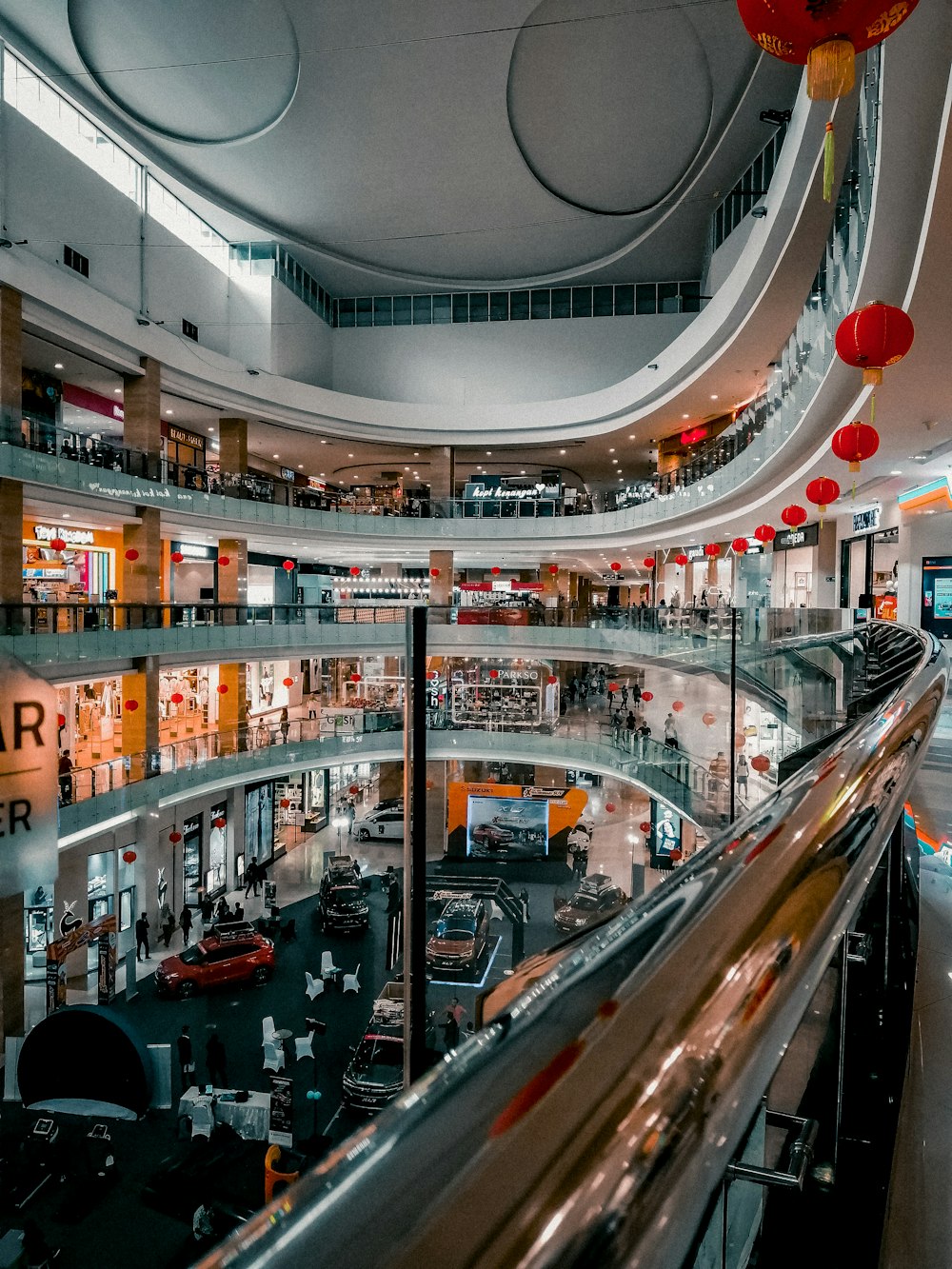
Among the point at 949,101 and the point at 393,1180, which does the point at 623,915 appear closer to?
the point at 393,1180

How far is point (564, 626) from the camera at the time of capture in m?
15.5

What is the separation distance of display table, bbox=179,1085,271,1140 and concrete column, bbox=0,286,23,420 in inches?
381

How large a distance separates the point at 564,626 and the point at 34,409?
11.4 meters

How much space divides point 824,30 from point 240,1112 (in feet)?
31.1

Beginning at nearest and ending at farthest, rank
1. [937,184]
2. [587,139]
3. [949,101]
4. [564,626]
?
[949,101], [937,184], [564,626], [587,139]

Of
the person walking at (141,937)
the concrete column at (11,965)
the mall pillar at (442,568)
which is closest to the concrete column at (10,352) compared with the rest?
the concrete column at (11,965)

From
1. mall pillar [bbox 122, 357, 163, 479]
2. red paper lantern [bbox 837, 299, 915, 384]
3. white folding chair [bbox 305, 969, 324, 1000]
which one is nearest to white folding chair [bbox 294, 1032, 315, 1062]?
white folding chair [bbox 305, 969, 324, 1000]

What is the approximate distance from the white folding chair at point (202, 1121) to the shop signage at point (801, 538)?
14.6 metres

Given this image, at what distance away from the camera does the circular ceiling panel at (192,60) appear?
13.8 meters

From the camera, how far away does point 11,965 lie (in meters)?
10.5

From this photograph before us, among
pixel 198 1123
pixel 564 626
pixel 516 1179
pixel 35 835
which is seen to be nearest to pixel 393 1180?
pixel 516 1179

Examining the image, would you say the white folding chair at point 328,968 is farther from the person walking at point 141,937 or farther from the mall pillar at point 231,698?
the mall pillar at point 231,698

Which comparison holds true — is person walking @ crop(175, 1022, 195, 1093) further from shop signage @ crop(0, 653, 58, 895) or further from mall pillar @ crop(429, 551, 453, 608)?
mall pillar @ crop(429, 551, 453, 608)

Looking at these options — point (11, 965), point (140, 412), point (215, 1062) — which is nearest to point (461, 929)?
point (215, 1062)
